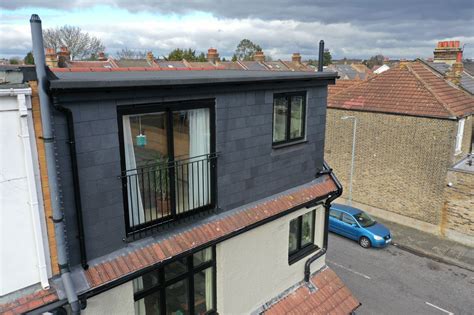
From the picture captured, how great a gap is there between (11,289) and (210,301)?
347 centimetres

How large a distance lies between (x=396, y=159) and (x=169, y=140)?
52.8 ft

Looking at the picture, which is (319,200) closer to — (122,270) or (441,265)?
(122,270)

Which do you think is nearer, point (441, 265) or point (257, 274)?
point (257, 274)

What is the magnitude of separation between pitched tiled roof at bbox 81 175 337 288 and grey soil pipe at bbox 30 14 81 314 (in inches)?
12.7

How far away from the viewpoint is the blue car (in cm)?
1662

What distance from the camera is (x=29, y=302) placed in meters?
4.21

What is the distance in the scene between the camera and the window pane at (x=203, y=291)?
649 centimetres

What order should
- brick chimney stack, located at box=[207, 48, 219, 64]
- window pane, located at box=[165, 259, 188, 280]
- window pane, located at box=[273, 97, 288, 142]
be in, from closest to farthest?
window pane, located at box=[165, 259, 188, 280]
window pane, located at box=[273, 97, 288, 142]
brick chimney stack, located at box=[207, 48, 219, 64]

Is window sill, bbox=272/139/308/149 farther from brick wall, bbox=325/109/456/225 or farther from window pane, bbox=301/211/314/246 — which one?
brick wall, bbox=325/109/456/225

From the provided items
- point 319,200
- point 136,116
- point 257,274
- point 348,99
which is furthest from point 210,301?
point 348,99

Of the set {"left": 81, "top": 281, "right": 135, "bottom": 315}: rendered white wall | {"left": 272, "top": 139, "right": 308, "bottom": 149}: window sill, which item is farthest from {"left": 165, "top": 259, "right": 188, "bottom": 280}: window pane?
{"left": 272, "top": 139, "right": 308, "bottom": 149}: window sill

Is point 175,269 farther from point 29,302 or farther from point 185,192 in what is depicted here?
point 29,302

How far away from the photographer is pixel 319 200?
8.23m

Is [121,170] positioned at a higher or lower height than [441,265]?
higher
